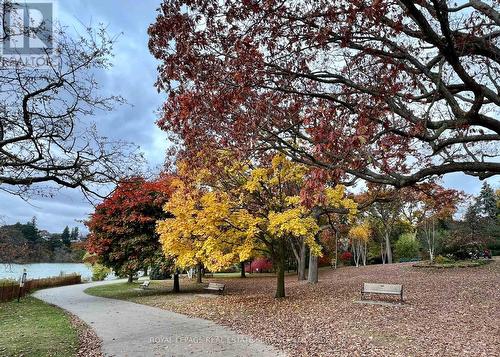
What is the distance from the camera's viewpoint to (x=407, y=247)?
3744 cm

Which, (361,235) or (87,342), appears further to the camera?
(361,235)

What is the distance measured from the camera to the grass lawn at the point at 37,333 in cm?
817

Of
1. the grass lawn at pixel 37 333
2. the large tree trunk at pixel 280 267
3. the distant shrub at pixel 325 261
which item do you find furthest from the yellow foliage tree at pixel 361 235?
the grass lawn at pixel 37 333

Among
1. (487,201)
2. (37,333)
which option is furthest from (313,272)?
(487,201)

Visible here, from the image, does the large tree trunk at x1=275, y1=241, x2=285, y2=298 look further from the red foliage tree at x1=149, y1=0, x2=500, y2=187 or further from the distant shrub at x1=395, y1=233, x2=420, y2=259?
the distant shrub at x1=395, y1=233, x2=420, y2=259

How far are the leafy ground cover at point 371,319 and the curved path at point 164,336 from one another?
0.63 metres

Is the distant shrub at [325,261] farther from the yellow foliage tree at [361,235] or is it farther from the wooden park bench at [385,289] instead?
the wooden park bench at [385,289]

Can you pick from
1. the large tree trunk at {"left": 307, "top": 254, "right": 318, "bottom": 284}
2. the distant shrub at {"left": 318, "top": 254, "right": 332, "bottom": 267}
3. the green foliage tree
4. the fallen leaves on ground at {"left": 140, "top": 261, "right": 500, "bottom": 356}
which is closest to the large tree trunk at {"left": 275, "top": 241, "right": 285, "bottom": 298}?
the fallen leaves on ground at {"left": 140, "top": 261, "right": 500, "bottom": 356}

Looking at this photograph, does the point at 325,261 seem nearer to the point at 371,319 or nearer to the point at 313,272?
the point at 313,272

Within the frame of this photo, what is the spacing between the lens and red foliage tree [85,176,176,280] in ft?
63.4

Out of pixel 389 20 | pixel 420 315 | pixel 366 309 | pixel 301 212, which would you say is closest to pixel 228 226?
pixel 301 212

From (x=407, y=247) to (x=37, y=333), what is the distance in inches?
1375

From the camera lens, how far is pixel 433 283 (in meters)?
17.2

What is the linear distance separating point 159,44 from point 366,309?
383 inches
